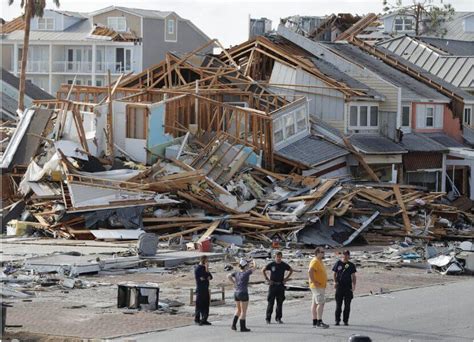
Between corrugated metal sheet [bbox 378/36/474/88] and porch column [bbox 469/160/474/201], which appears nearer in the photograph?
porch column [bbox 469/160/474/201]

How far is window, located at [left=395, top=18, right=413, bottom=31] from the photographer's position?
8031 cm

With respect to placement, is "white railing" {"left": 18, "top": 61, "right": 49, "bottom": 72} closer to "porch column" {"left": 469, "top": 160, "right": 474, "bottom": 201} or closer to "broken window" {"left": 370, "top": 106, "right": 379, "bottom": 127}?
"broken window" {"left": 370, "top": 106, "right": 379, "bottom": 127}

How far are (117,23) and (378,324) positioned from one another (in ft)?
225

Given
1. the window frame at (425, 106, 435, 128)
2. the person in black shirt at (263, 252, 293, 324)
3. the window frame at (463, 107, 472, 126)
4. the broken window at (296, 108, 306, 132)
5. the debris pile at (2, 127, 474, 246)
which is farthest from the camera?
the window frame at (463, 107, 472, 126)

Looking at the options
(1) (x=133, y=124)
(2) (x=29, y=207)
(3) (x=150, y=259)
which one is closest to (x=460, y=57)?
(1) (x=133, y=124)

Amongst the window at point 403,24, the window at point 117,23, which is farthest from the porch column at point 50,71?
the window at point 403,24

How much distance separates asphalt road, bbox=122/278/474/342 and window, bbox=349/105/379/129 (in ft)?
71.8

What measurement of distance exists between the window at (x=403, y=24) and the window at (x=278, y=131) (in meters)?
40.7

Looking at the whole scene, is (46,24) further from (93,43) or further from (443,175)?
(443,175)

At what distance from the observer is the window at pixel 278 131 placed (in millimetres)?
40938

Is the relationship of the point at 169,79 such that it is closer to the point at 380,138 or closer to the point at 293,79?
the point at 293,79

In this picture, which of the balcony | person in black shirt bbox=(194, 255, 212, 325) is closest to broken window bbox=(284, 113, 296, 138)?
person in black shirt bbox=(194, 255, 212, 325)

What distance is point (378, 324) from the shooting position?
68.9ft

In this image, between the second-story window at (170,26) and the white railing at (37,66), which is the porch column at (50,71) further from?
the second-story window at (170,26)
